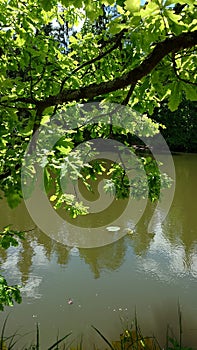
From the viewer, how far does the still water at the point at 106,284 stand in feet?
12.3

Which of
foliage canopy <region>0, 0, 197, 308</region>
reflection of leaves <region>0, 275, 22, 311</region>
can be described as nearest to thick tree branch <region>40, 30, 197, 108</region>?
foliage canopy <region>0, 0, 197, 308</region>

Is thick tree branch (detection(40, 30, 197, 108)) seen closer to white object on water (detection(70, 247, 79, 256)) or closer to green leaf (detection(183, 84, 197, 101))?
green leaf (detection(183, 84, 197, 101))

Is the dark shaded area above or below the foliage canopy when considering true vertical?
above

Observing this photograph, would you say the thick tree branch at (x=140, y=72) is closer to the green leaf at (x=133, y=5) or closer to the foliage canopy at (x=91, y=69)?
the foliage canopy at (x=91, y=69)

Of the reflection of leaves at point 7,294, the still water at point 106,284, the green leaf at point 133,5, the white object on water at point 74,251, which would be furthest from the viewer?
the white object on water at point 74,251

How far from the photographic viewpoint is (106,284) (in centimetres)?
460

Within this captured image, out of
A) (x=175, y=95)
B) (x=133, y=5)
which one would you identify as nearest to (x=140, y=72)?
(x=175, y=95)

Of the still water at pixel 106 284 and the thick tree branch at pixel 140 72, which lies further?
the still water at pixel 106 284

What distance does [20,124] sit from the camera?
155 cm

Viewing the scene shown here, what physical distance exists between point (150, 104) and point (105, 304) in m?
2.61

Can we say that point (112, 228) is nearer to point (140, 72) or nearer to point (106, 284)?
point (106, 284)

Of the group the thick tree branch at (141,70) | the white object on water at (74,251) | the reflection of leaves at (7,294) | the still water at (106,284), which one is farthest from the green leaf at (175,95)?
the white object on water at (74,251)

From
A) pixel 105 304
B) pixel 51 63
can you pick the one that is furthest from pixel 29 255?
pixel 51 63

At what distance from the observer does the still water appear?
3.76m
